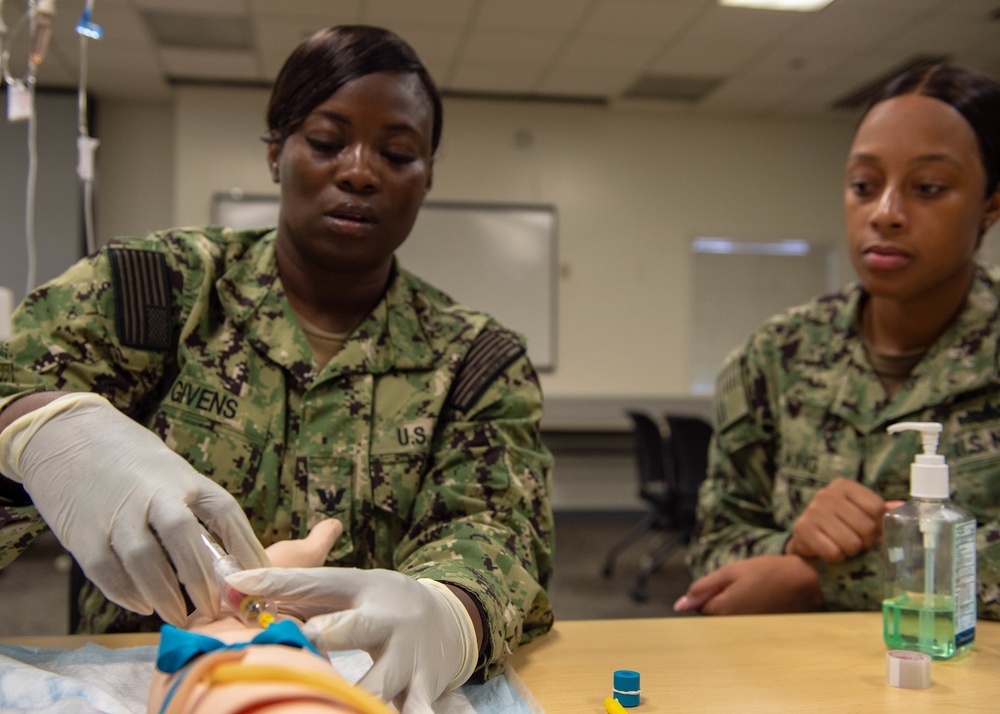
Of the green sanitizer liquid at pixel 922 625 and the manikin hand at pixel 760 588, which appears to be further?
the manikin hand at pixel 760 588

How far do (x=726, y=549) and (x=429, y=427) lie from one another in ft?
1.91

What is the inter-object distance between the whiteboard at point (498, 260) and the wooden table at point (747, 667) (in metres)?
4.63

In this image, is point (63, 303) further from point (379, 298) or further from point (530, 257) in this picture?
point (530, 257)

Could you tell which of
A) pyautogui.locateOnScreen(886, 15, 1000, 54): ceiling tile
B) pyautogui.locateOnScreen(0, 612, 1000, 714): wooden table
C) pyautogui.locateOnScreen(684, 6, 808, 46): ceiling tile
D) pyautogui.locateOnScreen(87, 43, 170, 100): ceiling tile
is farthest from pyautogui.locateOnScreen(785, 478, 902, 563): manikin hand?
pyautogui.locateOnScreen(87, 43, 170, 100): ceiling tile

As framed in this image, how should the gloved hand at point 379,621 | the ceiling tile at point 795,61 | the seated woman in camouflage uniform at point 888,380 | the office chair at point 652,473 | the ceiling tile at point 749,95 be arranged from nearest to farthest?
the gloved hand at point 379,621
the seated woman in camouflage uniform at point 888,380
the office chair at point 652,473
the ceiling tile at point 795,61
the ceiling tile at point 749,95

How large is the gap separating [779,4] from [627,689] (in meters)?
4.21

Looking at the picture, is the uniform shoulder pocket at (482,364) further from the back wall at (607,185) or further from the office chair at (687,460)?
the back wall at (607,185)

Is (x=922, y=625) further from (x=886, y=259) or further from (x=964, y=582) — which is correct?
(x=886, y=259)

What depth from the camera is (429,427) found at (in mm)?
1156

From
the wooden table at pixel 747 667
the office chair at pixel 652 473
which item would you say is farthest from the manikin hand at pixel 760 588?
the office chair at pixel 652 473

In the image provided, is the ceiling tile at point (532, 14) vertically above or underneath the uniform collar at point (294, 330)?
above

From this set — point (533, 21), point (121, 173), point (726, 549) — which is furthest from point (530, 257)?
point (726, 549)

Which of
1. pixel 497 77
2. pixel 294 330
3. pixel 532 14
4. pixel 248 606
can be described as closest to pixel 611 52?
pixel 532 14

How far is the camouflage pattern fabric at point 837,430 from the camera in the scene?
1.25 m
